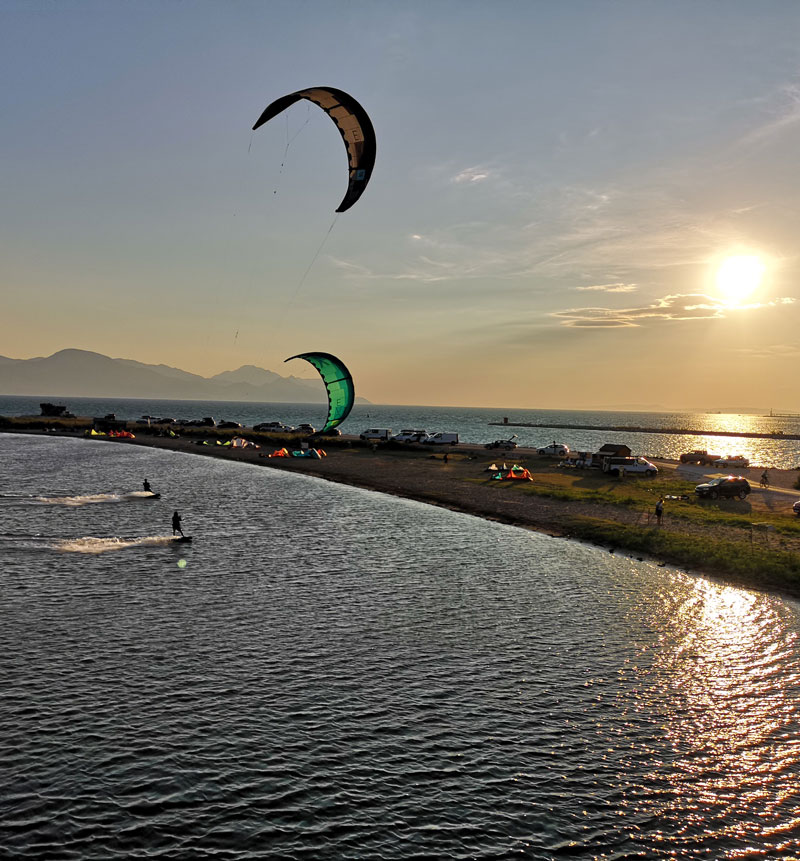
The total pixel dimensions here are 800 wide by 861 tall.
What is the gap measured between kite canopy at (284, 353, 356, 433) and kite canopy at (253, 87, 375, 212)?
14328mm

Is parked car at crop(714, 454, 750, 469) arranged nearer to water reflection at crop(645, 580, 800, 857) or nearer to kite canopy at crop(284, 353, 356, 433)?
kite canopy at crop(284, 353, 356, 433)

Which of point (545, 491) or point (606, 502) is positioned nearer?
point (606, 502)

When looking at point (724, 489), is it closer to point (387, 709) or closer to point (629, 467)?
point (629, 467)

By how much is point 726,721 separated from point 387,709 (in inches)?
312

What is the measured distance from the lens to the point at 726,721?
50.0 feet

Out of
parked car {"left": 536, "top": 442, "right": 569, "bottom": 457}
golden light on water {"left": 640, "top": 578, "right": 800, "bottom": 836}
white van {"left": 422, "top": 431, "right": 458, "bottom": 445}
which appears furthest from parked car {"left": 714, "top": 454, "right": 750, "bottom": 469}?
golden light on water {"left": 640, "top": 578, "right": 800, "bottom": 836}

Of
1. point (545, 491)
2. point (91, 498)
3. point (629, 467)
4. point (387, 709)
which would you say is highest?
point (629, 467)

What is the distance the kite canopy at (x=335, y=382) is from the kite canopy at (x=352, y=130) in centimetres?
1433

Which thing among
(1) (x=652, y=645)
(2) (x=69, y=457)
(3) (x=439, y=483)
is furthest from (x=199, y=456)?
(1) (x=652, y=645)

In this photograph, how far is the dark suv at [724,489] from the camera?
49.2 metres

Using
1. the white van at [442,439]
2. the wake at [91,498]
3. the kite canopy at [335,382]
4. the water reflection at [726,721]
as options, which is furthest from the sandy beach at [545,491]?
the wake at [91,498]

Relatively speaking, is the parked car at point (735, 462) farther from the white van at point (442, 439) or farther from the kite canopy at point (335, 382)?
the kite canopy at point (335, 382)

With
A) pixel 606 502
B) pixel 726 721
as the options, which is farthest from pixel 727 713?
pixel 606 502

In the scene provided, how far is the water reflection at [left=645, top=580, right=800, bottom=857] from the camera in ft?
39.0
